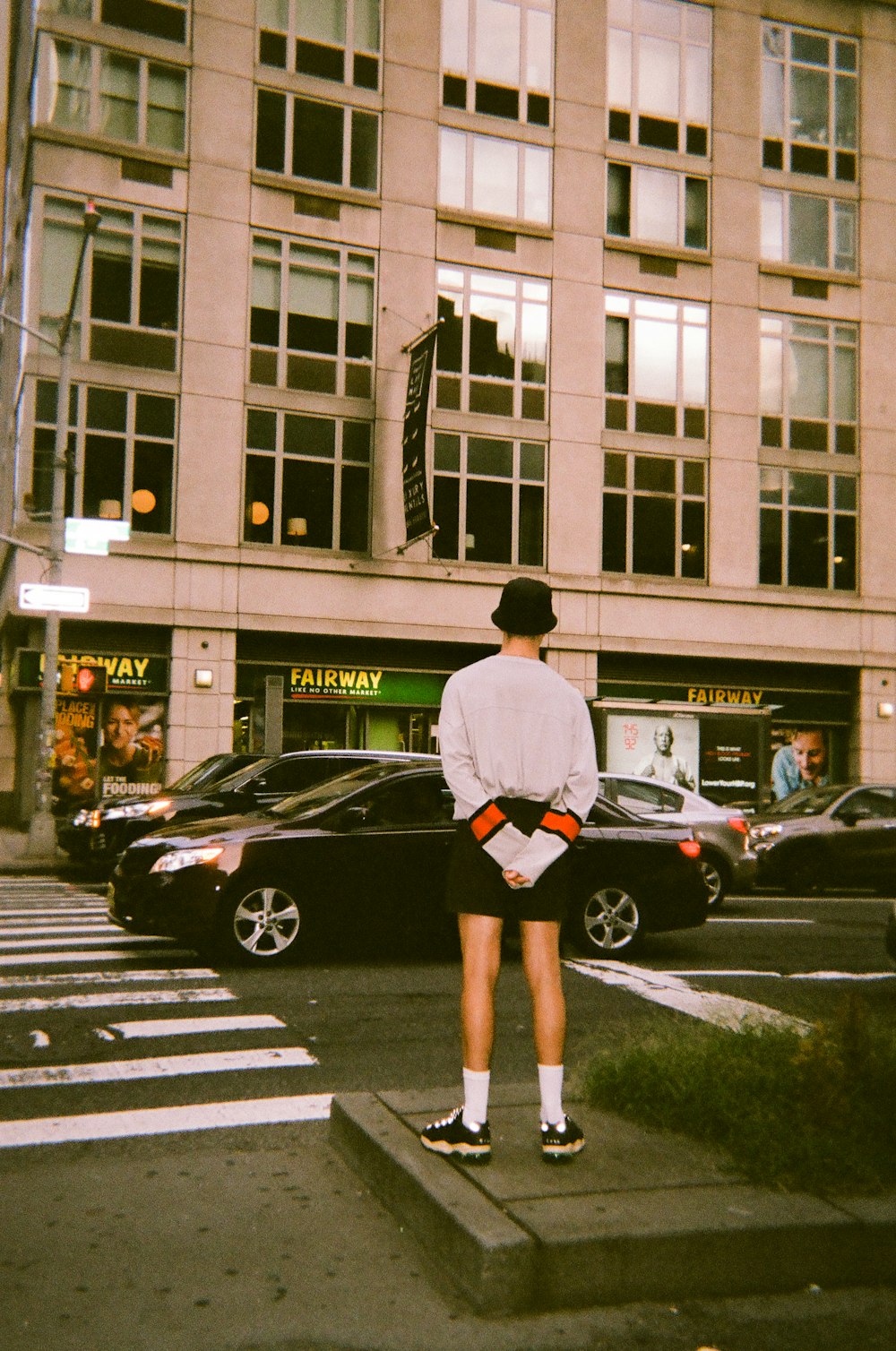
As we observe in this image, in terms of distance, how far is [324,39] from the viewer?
2555 centimetres

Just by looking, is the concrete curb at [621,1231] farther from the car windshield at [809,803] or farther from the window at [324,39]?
the window at [324,39]

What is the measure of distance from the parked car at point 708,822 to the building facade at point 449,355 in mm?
10167

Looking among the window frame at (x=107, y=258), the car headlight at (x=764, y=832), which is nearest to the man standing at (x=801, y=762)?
the car headlight at (x=764, y=832)

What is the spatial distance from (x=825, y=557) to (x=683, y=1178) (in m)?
26.1

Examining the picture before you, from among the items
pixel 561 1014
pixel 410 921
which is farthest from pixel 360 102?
pixel 561 1014

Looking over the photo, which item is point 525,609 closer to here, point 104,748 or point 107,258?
point 104,748

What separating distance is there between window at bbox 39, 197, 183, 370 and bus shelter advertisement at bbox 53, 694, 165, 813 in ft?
21.3

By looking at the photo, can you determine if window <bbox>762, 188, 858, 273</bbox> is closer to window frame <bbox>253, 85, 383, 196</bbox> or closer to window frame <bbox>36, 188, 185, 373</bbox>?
window frame <bbox>253, 85, 383, 196</bbox>

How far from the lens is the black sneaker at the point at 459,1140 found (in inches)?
161

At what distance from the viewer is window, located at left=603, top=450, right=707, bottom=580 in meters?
27.2

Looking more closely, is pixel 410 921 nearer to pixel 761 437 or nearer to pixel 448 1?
pixel 761 437

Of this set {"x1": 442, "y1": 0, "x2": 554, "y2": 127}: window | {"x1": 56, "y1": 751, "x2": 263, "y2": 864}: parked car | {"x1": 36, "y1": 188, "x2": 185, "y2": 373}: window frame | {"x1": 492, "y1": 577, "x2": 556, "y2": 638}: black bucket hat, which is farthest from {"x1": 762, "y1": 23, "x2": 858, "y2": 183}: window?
{"x1": 492, "y1": 577, "x2": 556, "y2": 638}: black bucket hat

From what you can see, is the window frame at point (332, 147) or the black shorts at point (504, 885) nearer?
the black shorts at point (504, 885)

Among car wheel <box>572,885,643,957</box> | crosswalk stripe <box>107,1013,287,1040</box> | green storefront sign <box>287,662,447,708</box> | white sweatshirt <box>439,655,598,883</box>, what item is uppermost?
green storefront sign <box>287,662,447,708</box>
